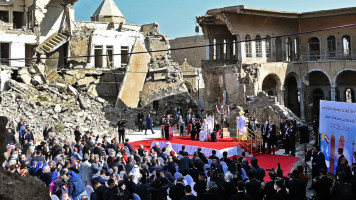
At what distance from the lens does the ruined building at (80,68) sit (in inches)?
1160

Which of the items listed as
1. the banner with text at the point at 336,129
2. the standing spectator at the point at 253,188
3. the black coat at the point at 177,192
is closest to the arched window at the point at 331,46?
the banner with text at the point at 336,129

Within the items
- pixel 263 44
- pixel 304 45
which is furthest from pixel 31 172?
pixel 304 45

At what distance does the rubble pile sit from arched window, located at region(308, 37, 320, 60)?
16752 mm

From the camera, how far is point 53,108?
27.2 metres

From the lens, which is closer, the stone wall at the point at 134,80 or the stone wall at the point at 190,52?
the stone wall at the point at 134,80

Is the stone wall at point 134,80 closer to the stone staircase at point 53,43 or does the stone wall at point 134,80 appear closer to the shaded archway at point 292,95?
the stone staircase at point 53,43

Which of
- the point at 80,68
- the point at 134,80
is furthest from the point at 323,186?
the point at 80,68

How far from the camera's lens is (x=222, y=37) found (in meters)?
32.8

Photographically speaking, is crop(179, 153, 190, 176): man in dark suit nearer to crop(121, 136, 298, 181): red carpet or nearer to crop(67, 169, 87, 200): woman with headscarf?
crop(67, 169, 87, 200): woman with headscarf

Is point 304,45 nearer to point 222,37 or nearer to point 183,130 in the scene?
point 222,37

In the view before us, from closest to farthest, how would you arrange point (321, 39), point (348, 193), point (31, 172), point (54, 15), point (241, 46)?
point (348, 193), point (31, 172), point (241, 46), point (321, 39), point (54, 15)

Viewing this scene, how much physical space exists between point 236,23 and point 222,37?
12.3 feet

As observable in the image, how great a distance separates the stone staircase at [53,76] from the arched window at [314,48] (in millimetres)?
21087

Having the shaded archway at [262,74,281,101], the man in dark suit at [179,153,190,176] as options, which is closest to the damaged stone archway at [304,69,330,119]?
the shaded archway at [262,74,281,101]
